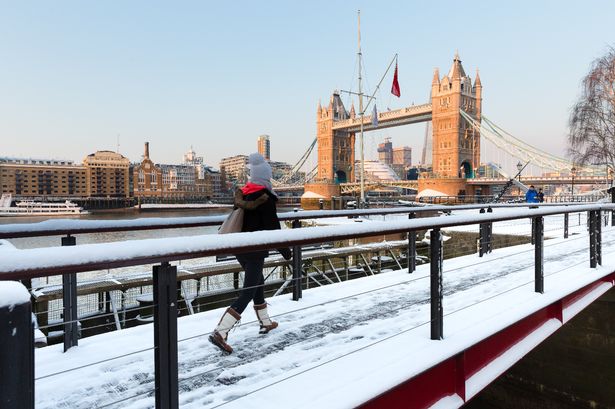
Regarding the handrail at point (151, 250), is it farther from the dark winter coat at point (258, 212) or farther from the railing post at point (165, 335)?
the dark winter coat at point (258, 212)

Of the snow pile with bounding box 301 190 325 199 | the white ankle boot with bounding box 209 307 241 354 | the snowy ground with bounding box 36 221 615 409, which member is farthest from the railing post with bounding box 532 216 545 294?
the snow pile with bounding box 301 190 325 199

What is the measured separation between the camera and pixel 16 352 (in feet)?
3.81

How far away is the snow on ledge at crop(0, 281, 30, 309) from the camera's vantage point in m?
1.16

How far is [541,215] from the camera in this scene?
4.64 metres

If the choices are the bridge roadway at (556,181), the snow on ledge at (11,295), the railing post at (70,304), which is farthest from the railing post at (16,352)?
the bridge roadway at (556,181)

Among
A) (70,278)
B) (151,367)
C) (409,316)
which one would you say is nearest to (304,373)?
(151,367)

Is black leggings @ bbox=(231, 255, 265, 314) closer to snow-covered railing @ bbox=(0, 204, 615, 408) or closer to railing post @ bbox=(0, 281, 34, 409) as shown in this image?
snow-covered railing @ bbox=(0, 204, 615, 408)

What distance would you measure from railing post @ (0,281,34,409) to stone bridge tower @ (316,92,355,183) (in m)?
90.2

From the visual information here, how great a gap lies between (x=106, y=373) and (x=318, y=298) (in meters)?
2.48

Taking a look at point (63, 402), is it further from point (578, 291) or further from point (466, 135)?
point (466, 135)

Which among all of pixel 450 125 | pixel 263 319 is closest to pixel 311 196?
pixel 450 125

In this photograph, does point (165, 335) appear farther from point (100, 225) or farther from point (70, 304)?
point (100, 225)

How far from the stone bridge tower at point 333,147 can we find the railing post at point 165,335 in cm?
8960

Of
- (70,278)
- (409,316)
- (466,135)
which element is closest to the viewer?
(70,278)
